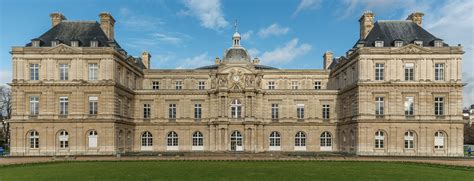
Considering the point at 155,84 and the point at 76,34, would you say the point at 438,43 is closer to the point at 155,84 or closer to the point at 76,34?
the point at 155,84

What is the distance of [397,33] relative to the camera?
55.6 m

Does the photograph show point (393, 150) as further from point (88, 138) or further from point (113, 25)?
point (113, 25)

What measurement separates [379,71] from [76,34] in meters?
36.0

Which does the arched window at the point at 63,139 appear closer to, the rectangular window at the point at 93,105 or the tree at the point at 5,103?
the rectangular window at the point at 93,105

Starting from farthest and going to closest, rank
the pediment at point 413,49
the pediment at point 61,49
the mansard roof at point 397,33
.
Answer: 1. the mansard roof at point 397,33
2. the pediment at point 61,49
3. the pediment at point 413,49

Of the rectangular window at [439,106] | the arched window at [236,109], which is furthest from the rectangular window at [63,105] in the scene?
the rectangular window at [439,106]

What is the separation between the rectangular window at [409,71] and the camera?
5244 centimetres

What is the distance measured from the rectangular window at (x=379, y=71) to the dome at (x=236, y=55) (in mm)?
18937

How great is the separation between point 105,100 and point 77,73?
444 centimetres

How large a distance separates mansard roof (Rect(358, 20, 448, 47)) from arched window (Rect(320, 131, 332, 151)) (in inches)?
523

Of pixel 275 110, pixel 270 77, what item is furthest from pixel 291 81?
pixel 275 110

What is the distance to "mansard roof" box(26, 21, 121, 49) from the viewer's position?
54531 mm

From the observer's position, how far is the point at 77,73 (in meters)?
52.5

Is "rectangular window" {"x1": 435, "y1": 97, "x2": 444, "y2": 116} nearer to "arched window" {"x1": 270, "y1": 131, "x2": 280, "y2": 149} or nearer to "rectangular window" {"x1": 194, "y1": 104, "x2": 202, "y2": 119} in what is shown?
"arched window" {"x1": 270, "y1": 131, "x2": 280, "y2": 149}
